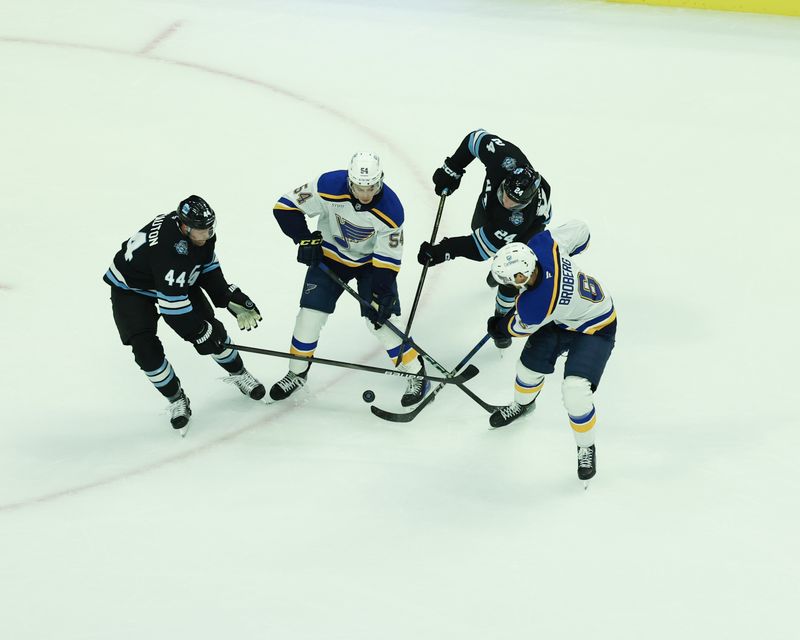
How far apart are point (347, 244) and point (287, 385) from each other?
27.5 inches

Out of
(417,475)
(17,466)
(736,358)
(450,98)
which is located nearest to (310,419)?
(417,475)

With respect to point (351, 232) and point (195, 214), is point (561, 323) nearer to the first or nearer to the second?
point (351, 232)

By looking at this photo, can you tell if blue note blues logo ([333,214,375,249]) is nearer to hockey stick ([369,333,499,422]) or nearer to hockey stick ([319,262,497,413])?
hockey stick ([319,262,497,413])

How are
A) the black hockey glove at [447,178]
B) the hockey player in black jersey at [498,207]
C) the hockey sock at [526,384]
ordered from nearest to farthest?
the hockey sock at [526,384]
the hockey player in black jersey at [498,207]
the black hockey glove at [447,178]

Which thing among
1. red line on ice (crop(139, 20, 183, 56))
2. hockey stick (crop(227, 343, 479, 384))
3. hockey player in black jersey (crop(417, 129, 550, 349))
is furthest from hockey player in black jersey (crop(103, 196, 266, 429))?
red line on ice (crop(139, 20, 183, 56))

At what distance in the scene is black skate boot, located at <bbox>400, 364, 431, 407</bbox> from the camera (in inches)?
173

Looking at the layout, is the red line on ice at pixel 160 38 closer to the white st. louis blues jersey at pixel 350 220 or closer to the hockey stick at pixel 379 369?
the white st. louis blues jersey at pixel 350 220

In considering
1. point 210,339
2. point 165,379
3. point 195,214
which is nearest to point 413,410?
point 210,339

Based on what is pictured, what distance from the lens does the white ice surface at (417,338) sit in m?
3.54

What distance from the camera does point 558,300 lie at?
3740 millimetres

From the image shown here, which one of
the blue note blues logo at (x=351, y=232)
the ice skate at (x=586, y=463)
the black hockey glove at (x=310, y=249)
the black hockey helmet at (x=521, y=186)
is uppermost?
the black hockey helmet at (x=521, y=186)

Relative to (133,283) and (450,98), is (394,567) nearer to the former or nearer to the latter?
(133,283)

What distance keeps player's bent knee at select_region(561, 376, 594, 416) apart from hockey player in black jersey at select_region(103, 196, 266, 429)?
1293 millimetres

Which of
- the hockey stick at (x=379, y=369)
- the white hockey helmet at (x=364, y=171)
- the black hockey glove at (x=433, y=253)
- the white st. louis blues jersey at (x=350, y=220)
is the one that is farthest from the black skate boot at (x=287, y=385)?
the white hockey helmet at (x=364, y=171)
